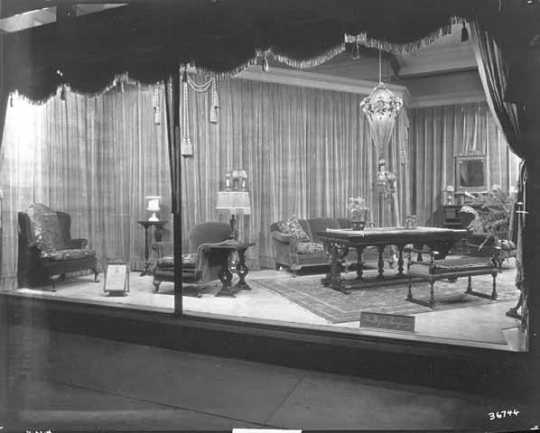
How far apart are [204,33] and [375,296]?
3.42 meters

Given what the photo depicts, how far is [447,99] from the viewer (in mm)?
9242

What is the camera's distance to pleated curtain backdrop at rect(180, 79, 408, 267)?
23.8 feet

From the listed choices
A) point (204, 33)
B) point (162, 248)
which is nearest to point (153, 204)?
point (162, 248)

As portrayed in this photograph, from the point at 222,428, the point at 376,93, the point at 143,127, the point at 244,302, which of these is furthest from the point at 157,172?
the point at 222,428

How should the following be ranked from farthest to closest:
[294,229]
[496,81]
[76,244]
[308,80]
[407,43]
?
[308,80] < [294,229] < [76,244] < [407,43] < [496,81]

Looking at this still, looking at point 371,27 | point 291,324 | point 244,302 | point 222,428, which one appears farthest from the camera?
point 244,302

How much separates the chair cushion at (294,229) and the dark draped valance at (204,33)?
365 centimetres

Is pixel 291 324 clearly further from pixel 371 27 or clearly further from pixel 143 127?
pixel 143 127

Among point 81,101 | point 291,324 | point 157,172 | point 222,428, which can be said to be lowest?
point 222,428

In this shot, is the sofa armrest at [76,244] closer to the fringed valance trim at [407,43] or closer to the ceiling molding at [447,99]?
the fringed valance trim at [407,43]

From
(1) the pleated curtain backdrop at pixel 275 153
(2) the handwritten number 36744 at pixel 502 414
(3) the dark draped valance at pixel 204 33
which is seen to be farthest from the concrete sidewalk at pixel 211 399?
(1) the pleated curtain backdrop at pixel 275 153

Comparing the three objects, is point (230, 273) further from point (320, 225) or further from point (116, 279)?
point (320, 225)

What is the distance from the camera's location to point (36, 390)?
110 inches

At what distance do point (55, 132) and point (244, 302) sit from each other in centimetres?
394
